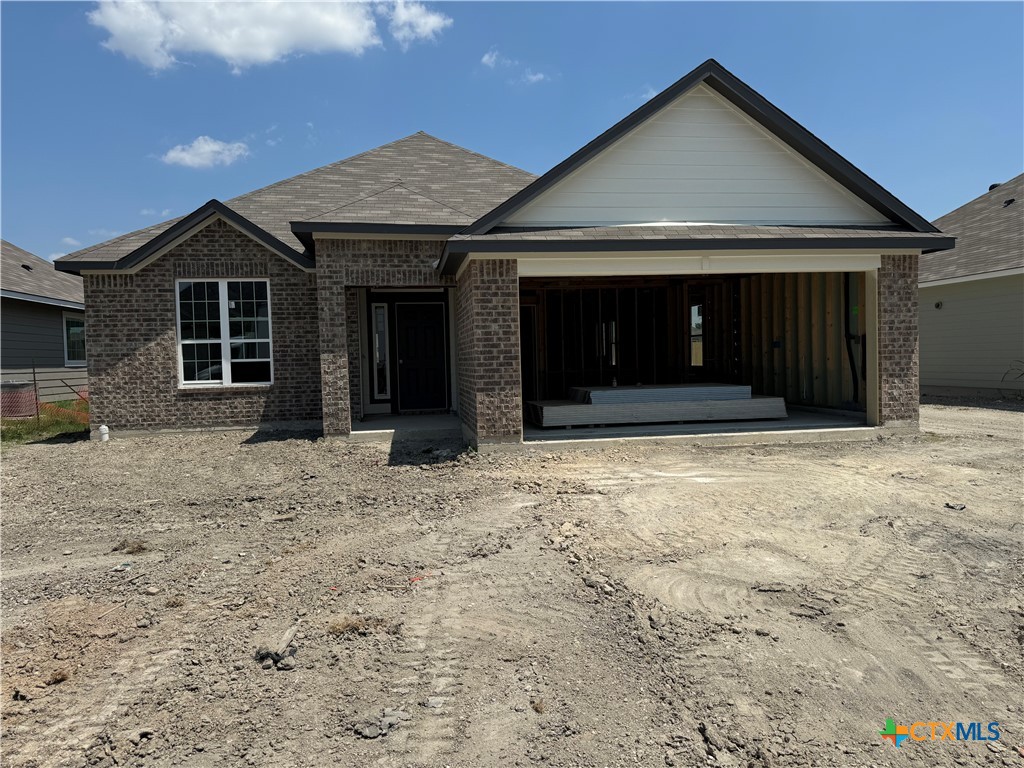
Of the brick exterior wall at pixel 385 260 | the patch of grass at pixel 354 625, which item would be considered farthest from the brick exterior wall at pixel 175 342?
the patch of grass at pixel 354 625

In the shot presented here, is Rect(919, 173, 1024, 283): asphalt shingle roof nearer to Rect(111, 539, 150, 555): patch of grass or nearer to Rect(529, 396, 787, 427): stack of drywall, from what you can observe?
Rect(529, 396, 787, 427): stack of drywall

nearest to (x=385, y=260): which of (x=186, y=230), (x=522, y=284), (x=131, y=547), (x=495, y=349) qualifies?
(x=495, y=349)

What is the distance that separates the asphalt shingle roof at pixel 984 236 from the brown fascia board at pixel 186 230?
631 inches

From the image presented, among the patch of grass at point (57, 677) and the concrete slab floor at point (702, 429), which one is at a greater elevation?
the concrete slab floor at point (702, 429)

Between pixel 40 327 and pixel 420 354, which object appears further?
pixel 40 327

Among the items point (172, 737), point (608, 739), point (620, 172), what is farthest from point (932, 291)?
point (172, 737)

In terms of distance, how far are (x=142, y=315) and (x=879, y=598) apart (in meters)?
12.9

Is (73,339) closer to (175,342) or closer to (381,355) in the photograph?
(175,342)

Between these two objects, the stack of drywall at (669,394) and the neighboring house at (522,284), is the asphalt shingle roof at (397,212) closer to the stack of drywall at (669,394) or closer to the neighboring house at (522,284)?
the neighboring house at (522,284)

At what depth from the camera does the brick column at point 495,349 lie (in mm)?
9258

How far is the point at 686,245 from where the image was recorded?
9.45 meters

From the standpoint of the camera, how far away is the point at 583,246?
9266mm

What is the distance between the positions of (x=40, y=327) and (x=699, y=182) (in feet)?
62.3

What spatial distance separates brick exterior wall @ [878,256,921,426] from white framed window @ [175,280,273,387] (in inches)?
432
